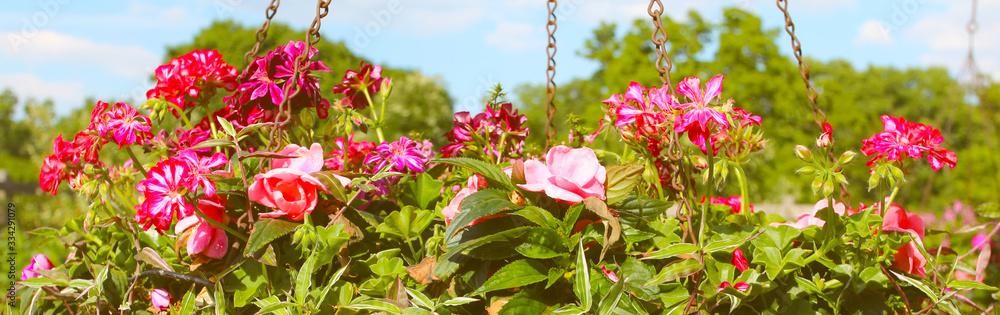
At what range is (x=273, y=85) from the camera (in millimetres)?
1040

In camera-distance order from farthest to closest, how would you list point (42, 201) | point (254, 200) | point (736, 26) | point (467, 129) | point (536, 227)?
1. point (736, 26)
2. point (42, 201)
3. point (467, 129)
4. point (254, 200)
5. point (536, 227)

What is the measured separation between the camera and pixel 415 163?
1.03 m

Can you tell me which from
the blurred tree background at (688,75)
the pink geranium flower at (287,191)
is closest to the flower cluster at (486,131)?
the pink geranium flower at (287,191)

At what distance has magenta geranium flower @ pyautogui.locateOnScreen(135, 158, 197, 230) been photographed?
32.9 inches

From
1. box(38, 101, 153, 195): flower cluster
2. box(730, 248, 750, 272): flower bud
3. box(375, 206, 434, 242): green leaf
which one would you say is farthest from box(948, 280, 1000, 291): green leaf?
box(38, 101, 153, 195): flower cluster

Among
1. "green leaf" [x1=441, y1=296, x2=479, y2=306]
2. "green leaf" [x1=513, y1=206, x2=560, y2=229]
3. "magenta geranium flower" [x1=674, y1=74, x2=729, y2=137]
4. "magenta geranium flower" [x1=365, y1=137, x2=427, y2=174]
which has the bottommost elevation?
"green leaf" [x1=441, y1=296, x2=479, y2=306]

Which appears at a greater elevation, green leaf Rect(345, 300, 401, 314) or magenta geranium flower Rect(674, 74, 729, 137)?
magenta geranium flower Rect(674, 74, 729, 137)

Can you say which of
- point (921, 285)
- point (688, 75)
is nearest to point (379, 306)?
point (921, 285)

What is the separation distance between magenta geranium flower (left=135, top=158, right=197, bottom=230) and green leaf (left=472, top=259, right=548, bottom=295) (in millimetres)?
422

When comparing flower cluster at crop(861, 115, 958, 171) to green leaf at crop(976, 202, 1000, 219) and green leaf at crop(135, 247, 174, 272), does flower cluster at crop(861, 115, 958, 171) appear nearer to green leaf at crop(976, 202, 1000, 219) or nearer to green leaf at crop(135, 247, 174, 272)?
green leaf at crop(976, 202, 1000, 219)

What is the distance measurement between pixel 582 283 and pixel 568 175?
0.17 m

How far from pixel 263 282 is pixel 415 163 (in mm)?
292

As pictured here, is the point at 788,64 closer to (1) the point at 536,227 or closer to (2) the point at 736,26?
(2) the point at 736,26

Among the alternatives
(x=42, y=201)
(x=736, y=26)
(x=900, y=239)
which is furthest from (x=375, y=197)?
(x=736, y=26)
